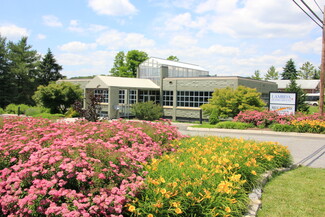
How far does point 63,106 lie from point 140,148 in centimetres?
2716

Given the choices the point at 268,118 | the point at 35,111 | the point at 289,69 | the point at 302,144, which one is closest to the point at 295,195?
the point at 302,144

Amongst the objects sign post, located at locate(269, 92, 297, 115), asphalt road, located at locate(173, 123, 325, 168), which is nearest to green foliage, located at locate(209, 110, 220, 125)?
asphalt road, located at locate(173, 123, 325, 168)

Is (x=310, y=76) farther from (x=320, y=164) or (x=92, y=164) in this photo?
(x=92, y=164)

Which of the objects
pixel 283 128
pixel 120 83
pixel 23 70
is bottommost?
pixel 283 128

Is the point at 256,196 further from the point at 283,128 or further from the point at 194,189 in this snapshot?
the point at 283,128

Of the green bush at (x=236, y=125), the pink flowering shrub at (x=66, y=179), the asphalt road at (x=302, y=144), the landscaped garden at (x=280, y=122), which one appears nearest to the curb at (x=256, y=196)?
the pink flowering shrub at (x=66, y=179)

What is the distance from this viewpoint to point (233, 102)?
2145 cm

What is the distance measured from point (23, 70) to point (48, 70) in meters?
5.35

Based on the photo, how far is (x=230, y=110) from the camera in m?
21.4

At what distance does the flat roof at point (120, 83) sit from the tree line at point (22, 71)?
25242 millimetres

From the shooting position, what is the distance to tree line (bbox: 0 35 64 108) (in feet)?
155

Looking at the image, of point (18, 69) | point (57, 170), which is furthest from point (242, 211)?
point (18, 69)

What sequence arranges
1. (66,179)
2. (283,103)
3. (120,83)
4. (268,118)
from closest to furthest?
(66,179)
(268,118)
(283,103)
(120,83)

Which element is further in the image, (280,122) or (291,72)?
(291,72)
